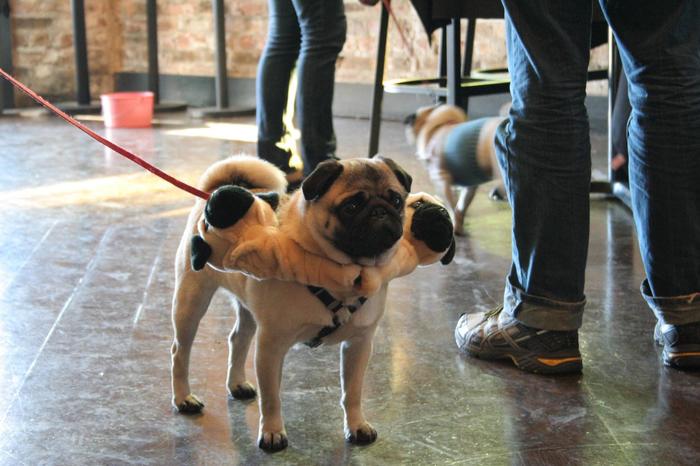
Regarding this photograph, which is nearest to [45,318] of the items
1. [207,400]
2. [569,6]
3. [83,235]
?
[207,400]

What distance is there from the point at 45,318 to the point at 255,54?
4.14m

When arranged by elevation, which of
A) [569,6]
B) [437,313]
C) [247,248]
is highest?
[569,6]

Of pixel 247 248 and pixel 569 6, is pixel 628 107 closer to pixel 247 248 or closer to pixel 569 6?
pixel 569 6

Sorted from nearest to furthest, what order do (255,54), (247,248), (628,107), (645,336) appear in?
(247,248) → (645,336) → (628,107) → (255,54)

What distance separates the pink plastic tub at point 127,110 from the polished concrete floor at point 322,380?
2276mm

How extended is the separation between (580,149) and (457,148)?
2.54 ft

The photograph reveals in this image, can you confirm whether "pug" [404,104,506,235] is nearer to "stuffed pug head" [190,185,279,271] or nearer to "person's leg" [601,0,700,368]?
"person's leg" [601,0,700,368]

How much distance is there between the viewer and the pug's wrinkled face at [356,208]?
1199 millimetres

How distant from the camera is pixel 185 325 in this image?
146 centimetres

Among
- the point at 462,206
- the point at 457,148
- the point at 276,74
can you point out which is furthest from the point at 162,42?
the point at 457,148

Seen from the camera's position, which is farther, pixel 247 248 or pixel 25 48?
pixel 25 48

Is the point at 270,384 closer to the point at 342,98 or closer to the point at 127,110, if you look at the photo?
the point at 127,110

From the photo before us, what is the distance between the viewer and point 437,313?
204 centimetres

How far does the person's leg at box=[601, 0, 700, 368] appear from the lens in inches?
63.6
